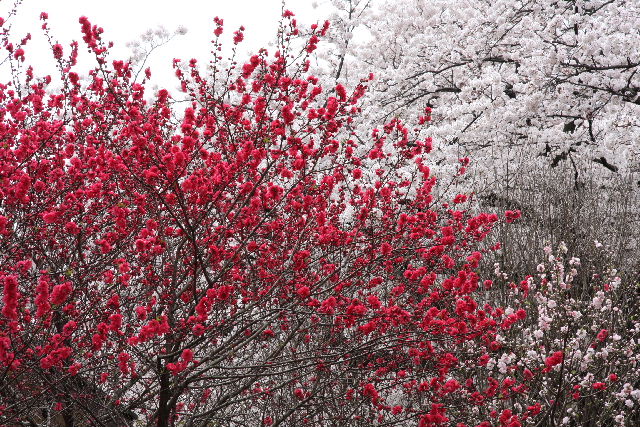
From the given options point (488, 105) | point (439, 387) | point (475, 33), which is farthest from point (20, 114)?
point (475, 33)

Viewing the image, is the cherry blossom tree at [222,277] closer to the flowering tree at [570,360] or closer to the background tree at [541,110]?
the flowering tree at [570,360]

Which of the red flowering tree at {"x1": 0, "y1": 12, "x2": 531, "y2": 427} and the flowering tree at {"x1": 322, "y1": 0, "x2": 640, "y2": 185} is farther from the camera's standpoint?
the flowering tree at {"x1": 322, "y1": 0, "x2": 640, "y2": 185}

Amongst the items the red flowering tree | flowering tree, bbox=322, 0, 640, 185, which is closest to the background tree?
flowering tree, bbox=322, 0, 640, 185

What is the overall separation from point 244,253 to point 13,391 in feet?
8.59

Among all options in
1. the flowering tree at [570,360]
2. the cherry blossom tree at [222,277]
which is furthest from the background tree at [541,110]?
the cherry blossom tree at [222,277]

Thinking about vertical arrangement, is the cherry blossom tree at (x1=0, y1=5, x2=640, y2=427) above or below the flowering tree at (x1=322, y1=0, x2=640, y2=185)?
below

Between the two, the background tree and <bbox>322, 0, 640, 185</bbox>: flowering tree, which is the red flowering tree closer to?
the background tree

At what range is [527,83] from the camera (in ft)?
28.0

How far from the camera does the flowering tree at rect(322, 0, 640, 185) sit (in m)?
8.02

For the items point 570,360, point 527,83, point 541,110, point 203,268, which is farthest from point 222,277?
point 541,110

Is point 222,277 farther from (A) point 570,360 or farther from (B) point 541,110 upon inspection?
(B) point 541,110

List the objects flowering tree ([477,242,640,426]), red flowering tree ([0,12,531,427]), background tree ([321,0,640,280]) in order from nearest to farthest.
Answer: red flowering tree ([0,12,531,427])
flowering tree ([477,242,640,426])
background tree ([321,0,640,280])

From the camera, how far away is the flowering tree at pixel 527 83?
8023 millimetres

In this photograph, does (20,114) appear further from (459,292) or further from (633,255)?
(633,255)
